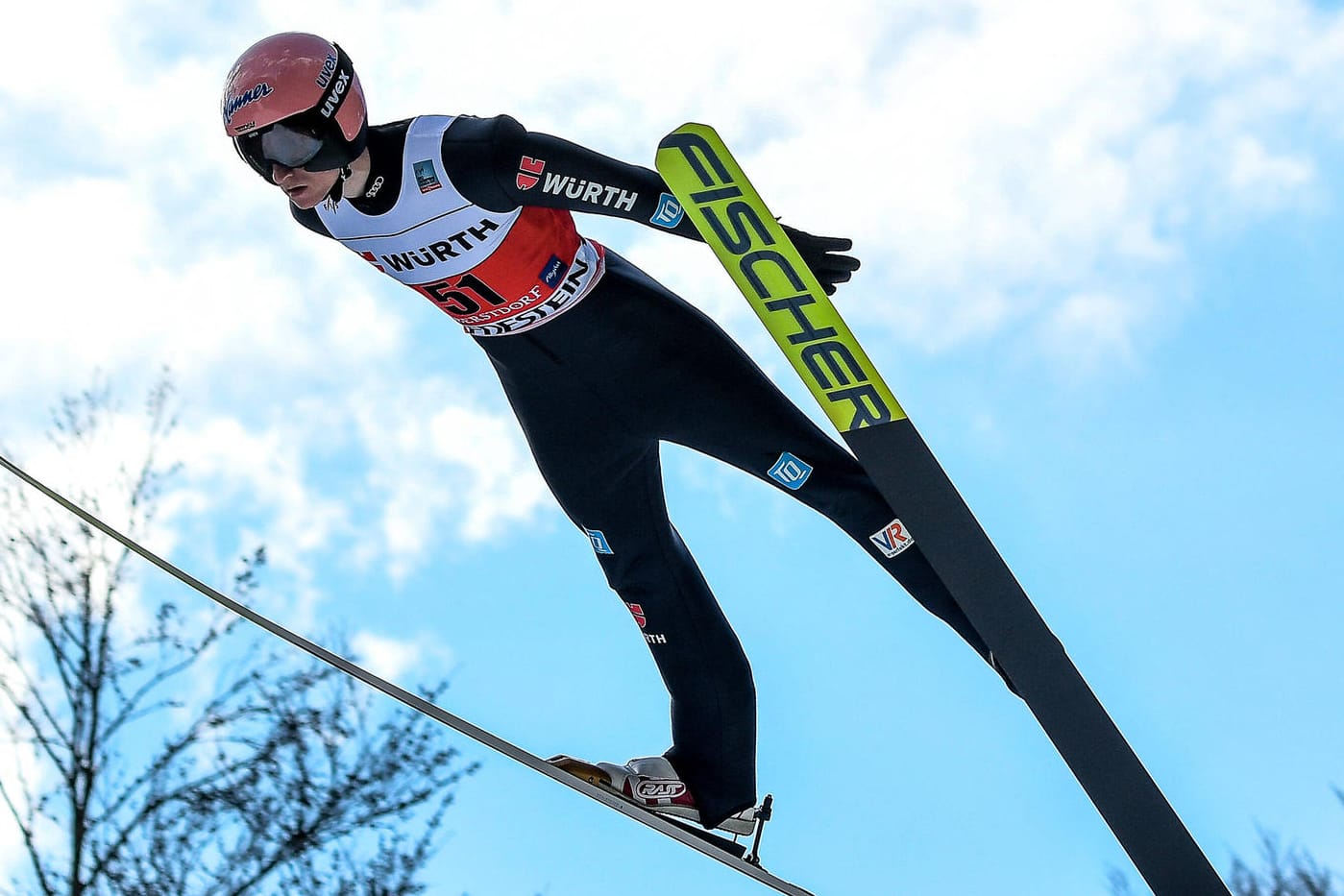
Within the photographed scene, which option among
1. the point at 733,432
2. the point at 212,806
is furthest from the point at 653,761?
the point at 212,806

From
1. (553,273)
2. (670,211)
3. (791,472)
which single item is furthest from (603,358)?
(791,472)

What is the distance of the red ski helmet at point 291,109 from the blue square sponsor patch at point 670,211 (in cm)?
71

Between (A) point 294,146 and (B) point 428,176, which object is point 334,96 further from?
(B) point 428,176

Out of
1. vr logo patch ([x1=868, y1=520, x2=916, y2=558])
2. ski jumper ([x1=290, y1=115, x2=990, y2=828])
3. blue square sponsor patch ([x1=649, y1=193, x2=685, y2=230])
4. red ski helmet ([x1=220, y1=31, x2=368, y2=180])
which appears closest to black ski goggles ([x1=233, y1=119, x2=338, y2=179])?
red ski helmet ([x1=220, y1=31, x2=368, y2=180])

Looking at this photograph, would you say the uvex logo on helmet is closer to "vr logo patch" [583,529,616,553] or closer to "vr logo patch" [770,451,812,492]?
"vr logo patch" [583,529,616,553]

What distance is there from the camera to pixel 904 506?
2641mm

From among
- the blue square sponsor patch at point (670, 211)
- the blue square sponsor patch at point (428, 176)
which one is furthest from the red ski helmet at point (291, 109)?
the blue square sponsor patch at point (670, 211)

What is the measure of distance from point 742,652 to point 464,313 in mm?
1150

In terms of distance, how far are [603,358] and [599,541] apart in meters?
0.50

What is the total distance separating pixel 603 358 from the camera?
2.93 metres

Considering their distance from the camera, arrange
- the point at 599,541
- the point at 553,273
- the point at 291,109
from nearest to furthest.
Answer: the point at 291,109 → the point at 553,273 → the point at 599,541

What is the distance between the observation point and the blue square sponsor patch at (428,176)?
9.02 ft

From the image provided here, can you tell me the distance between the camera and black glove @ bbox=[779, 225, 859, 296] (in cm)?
274

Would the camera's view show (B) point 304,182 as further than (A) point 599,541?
No
